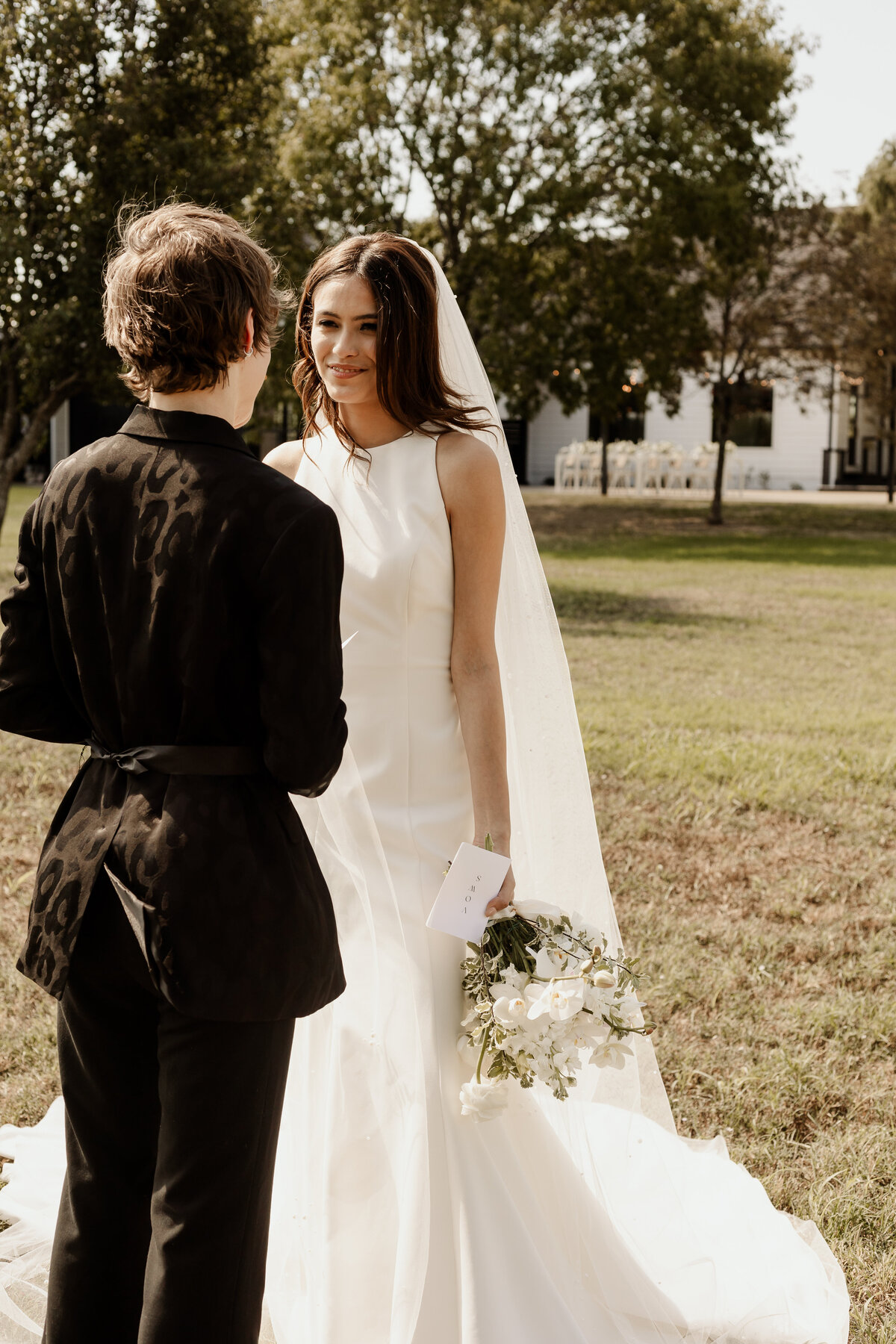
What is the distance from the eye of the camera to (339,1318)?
2.44 metres

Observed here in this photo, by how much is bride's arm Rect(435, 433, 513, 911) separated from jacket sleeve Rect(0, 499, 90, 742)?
858 mm

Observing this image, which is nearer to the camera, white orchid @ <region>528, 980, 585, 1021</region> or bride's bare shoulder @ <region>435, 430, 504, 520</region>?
white orchid @ <region>528, 980, 585, 1021</region>

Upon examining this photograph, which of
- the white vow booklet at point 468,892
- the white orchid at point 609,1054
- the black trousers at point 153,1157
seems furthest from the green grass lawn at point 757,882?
the black trousers at point 153,1157

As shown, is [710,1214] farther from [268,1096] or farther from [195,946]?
[195,946]

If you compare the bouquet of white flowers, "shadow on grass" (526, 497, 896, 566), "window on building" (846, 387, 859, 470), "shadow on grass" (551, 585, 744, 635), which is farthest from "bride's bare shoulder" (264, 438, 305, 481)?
"window on building" (846, 387, 859, 470)

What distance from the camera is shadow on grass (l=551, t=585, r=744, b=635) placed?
1322 centimetres

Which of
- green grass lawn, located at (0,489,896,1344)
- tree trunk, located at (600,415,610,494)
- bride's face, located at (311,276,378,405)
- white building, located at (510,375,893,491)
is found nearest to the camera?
bride's face, located at (311,276,378,405)

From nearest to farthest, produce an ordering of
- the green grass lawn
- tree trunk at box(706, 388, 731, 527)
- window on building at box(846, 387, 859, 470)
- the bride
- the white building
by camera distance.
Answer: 1. the bride
2. the green grass lawn
3. tree trunk at box(706, 388, 731, 527)
4. the white building
5. window on building at box(846, 387, 859, 470)

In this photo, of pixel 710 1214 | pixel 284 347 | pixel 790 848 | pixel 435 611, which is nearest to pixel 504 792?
pixel 435 611

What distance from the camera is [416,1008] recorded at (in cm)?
245

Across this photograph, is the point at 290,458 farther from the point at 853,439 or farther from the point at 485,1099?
Result: the point at 853,439

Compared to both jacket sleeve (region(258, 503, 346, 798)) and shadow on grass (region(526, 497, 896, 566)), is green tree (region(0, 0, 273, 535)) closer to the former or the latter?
shadow on grass (region(526, 497, 896, 566))

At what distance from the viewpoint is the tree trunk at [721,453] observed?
25531 millimetres

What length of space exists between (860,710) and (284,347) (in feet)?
43.8
